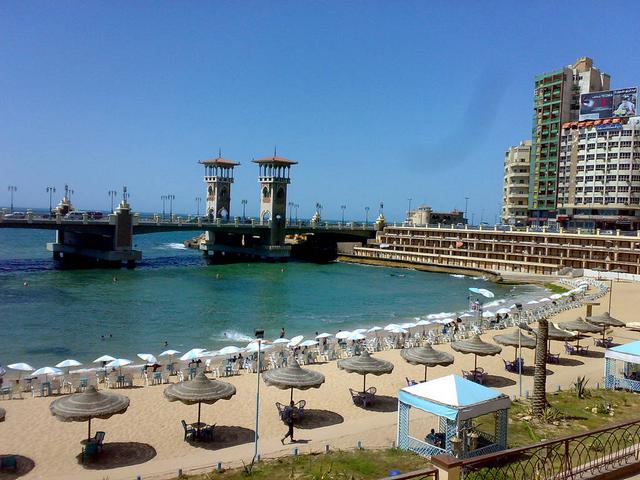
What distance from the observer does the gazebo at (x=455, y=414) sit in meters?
15.9

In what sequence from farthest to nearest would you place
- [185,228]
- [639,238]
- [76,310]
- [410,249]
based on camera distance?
[410,249]
[185,228]
[639,238]
[76,310]

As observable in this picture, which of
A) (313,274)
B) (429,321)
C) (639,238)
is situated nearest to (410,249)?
(313,274)

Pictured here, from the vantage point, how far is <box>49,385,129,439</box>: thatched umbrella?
16.4 meters

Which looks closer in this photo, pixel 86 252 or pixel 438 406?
pixel 438 406

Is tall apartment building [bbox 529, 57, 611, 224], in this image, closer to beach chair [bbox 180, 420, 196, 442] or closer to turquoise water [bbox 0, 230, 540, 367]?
turquoise water [bbox 0, 230, 540, 367]

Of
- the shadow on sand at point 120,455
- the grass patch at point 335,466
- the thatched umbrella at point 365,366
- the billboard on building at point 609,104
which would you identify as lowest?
the shadow on sand at point 120,455

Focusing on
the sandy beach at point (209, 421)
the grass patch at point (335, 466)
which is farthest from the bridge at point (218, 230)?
the grass patch at point (335, 466)

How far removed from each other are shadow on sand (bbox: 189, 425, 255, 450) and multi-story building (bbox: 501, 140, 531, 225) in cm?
10331

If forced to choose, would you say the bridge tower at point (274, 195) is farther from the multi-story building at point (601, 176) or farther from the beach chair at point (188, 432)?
the beach chair at point (188, 432)

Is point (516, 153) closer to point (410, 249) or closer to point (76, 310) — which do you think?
point (410, 249)

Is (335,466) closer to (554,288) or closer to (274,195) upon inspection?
(554,288)

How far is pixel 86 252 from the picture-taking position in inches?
3570

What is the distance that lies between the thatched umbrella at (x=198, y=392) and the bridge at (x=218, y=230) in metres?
68.7

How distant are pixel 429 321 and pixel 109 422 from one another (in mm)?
28567
